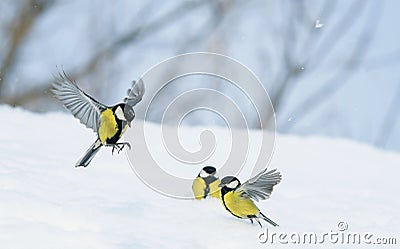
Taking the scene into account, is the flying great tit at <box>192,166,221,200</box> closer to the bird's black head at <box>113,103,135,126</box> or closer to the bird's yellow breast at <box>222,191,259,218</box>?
the bird's yellow breast at <box>222,191,259,218</box>

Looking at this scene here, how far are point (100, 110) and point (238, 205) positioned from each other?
0.41m

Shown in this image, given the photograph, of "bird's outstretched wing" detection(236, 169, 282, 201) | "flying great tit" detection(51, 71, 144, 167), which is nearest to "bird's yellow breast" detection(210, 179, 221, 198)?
"bird's outstretched wing" detection(236, 169, 282, 201)

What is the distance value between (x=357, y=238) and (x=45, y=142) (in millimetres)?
1099

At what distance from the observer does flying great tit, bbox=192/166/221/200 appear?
1.79 metres

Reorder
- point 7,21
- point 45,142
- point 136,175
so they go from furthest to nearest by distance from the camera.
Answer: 1. point 7,21
2. point 45,142
3. point 136,175

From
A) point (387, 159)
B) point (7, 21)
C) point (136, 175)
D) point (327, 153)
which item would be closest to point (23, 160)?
point (136, 175)

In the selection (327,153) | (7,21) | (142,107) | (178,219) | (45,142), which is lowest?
(178,219)

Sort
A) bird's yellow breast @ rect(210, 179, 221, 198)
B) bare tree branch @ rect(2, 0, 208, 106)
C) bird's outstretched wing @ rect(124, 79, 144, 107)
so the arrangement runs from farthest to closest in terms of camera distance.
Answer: bare tree branch @ rect(2, 0, 208, 106) → bird's yellow breast @ rect(210, 179, 221, 198) → bird's outstretched wing @ rect(124, 79, 144, 107)

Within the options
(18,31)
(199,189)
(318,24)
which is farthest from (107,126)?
(318,24)

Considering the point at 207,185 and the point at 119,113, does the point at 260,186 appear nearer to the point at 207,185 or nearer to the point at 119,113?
the point at 207,185

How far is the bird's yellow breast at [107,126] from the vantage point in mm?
1629

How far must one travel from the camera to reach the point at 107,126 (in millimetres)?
1641

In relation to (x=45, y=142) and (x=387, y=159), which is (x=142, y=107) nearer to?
(x=387, y=159)

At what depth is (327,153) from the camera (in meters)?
3.06
